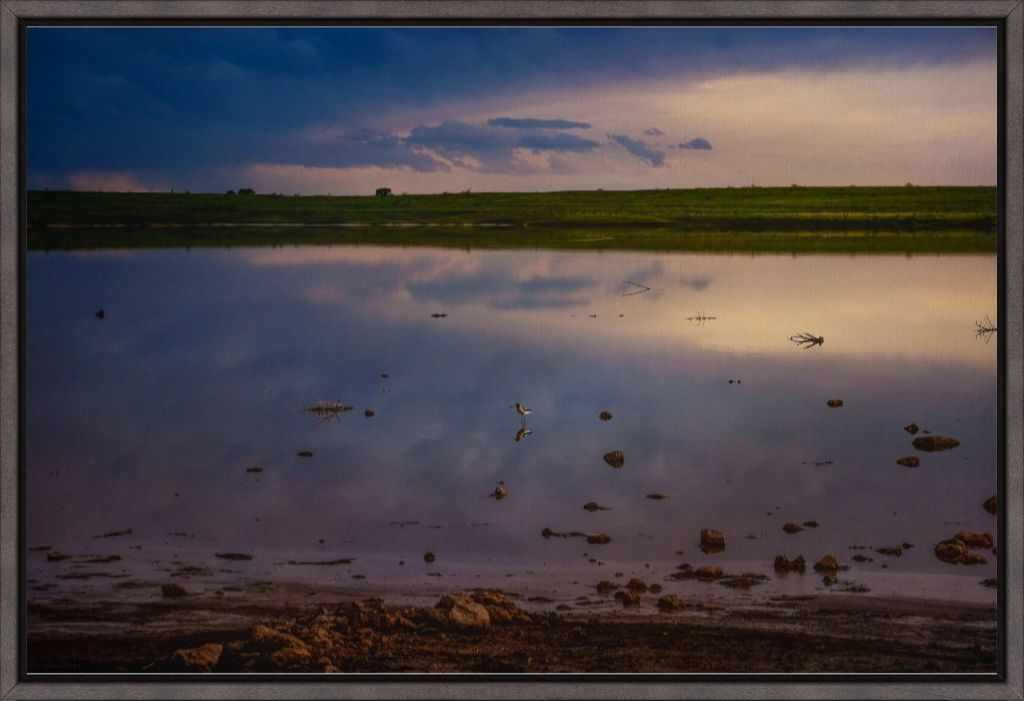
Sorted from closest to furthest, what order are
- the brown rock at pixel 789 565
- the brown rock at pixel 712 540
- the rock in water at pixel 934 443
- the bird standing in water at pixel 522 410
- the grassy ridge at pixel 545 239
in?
the brown rock at pixel 789 565 → the brown rock at pixel 712 540 → the rock in water at pixel 934 443 → the bird standing in water at pixel 522 410 → the grassy ridge at pixel 545 239

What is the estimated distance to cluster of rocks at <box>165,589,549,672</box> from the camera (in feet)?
18.2

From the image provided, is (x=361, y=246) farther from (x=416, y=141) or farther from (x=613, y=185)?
(x=613, y=185)

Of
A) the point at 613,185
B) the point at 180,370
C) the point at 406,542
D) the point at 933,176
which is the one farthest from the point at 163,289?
the point at 933,176

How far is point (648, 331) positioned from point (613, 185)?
4.52ft

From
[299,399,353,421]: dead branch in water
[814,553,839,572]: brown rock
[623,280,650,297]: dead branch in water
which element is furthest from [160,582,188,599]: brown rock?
[623,280,650,297]: dead branch in water

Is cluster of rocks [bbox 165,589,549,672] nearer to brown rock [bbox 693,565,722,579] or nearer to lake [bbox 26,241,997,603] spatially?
lake [bbox 26,241,997,603]

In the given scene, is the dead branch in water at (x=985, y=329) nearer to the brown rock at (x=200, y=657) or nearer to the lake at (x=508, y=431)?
the lake at (x=508, y=431)

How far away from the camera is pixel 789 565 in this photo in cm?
619

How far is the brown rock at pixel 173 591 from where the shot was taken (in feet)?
19.9

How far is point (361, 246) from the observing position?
9.50 meters

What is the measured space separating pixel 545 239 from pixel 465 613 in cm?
531

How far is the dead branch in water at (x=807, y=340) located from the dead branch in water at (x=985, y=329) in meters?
1.22

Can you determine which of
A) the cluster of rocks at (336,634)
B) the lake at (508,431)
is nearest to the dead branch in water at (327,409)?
the lake at (508,431)

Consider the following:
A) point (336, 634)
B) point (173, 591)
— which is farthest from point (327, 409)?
point (336, 634)
